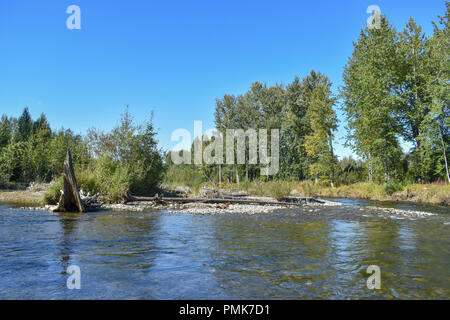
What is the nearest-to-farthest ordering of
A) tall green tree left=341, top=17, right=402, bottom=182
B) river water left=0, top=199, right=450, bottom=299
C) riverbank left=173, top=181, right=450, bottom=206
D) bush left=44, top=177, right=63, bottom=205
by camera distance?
river water left=0, top=199, right=450, bottom=299 < bush left=44, top=177, right=63, bottom=205 < riverbank left=173, top=181, right=450, bottom=206 < tall green tree left=341, top=17, right=402, bottom=182

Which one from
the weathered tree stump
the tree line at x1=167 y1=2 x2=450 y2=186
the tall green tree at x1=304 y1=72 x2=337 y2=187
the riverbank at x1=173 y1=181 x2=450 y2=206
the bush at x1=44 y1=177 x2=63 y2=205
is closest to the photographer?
the weathered tree stump

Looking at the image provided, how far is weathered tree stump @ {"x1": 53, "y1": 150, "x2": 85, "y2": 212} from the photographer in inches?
530

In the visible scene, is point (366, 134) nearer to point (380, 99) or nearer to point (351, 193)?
point (380, 99)

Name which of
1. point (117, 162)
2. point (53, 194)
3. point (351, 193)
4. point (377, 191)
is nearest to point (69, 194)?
point (53, 194)

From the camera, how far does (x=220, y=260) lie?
6.62 m

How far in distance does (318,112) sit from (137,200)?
26200mm

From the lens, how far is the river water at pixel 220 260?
4.82 m

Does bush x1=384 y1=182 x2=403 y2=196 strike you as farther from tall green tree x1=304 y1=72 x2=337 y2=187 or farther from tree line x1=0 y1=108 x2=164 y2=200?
tree line x1=0 y1=108 x2=164 y2=200

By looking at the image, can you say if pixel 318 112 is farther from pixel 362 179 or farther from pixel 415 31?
pixel 415 31

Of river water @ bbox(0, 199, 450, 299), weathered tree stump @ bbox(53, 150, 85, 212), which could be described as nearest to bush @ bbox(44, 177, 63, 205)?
weathered tree stump @ bbox(53, 150, 85, 212)

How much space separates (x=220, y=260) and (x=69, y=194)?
35.1 ft

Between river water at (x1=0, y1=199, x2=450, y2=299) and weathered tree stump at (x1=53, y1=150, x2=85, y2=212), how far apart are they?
2.66 m

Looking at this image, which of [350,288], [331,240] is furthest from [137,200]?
[350,288]

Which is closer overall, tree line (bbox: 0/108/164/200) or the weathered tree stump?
the weathered tree stump
